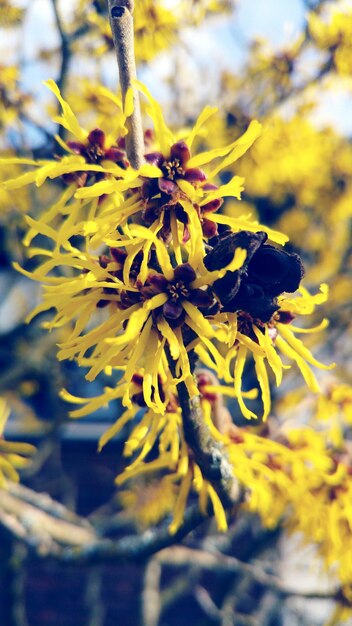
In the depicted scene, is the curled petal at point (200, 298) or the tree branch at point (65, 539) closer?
the curled petal at point (200, 298)

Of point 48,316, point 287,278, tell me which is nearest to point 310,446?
point 287,278

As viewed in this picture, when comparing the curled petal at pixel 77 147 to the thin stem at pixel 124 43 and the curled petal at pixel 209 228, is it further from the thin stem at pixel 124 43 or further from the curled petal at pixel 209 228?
the curled petal at pixel 209 228

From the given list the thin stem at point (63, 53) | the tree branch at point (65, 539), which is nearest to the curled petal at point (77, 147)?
the thin stem at point (63, 53)

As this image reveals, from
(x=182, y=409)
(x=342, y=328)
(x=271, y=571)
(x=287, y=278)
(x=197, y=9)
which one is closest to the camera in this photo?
(x=287, y=278)

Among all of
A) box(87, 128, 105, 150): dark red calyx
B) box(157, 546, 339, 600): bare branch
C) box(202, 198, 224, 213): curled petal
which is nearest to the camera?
box(202, 198, 224, 213): curled petal

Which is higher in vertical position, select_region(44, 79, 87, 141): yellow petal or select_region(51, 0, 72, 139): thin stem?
select_region(51, 0, 72, 139): thin stem

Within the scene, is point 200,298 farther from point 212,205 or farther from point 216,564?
point 216,564

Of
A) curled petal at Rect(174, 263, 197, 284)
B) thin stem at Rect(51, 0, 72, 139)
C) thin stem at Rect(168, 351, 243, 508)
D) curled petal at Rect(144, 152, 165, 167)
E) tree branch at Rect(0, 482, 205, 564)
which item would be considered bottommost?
tree branch at Rect(0, 482, 205, 564)

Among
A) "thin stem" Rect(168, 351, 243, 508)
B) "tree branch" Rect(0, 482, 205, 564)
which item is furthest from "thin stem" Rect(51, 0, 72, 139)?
"tree branch" Rect(0, 482, 205, 564)

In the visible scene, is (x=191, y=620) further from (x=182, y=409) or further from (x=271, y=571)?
(x=182, y=409)

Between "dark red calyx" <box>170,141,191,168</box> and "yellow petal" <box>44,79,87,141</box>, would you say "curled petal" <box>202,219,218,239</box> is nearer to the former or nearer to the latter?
"dark red calyx" <box>170,141,191,168</box>

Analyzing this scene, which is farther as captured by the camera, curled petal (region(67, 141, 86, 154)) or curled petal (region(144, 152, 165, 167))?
curled petal (region(67, 141, 86, 154))
